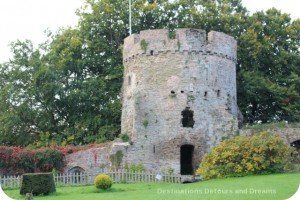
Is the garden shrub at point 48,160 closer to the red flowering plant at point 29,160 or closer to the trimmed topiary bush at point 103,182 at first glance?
the red flowering plant at point 29,160

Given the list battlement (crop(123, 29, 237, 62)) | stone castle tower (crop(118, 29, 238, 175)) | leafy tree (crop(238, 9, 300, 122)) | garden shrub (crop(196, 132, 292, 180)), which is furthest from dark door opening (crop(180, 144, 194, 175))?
leafy tree (crop(238, 9, 300, 122))

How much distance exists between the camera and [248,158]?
75.3ft

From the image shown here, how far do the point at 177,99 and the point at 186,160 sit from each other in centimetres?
349

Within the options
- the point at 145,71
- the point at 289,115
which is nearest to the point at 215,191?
the point at 145,71

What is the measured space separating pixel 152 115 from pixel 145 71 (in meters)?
2.42

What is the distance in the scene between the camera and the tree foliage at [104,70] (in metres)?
32.3

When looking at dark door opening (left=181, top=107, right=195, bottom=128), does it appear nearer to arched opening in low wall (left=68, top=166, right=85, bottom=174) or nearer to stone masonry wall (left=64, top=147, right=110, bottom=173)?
stone masonry wall (left=64, top=147, right=110, bottom=173)

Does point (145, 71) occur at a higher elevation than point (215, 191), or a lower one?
higher

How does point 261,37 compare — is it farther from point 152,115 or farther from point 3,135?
point 3,135

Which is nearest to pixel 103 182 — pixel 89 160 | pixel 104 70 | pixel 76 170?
pixel 89 160

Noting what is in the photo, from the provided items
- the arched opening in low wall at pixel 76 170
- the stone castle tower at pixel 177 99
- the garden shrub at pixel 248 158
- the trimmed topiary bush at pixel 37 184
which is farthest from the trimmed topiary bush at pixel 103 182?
the arched opening in low wall at pixel 76 170

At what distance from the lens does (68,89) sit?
108 feet

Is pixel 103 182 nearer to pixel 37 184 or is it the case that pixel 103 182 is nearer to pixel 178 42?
A: pixel 37 184

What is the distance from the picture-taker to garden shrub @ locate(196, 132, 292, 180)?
2284 centimetres
